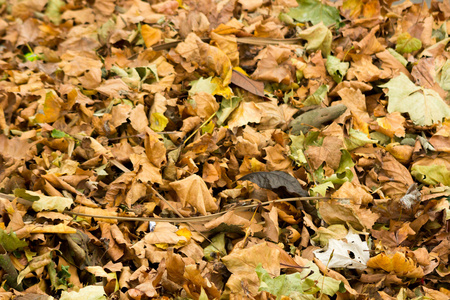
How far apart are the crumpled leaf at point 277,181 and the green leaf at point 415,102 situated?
0.66 metres

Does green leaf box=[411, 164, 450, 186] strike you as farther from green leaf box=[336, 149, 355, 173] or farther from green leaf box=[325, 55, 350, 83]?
green leaf box=[325, 55, 350, 83]

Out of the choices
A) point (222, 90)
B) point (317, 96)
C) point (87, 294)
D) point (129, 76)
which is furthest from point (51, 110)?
point (317, 96)

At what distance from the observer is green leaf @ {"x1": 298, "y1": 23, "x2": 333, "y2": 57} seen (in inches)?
89.5

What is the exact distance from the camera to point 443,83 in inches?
83.7

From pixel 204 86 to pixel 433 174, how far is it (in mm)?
1101

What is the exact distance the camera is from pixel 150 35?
231cm

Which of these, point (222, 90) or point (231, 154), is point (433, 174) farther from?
point (222, 90)

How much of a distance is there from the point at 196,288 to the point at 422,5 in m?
2.18

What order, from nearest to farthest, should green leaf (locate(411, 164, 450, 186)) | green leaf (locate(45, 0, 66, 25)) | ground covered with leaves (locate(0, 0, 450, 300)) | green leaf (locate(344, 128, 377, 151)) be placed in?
ground covered with leaves (locate(0, 0, 450, 300)), green leaf (locate(411, 164, 450, 186)), green leaf (locate(344, 128, 377, 151)), green leaf (locate(45, 0, 66, 25))

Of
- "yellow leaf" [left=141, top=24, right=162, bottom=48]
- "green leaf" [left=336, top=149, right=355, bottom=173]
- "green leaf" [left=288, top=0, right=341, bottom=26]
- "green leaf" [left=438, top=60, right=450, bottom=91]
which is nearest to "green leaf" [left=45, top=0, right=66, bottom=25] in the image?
"yellow leaf" [left=141, top=24, right=162, bottom=48]

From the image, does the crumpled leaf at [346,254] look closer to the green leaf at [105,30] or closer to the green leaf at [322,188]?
the green leaf at [322,188]

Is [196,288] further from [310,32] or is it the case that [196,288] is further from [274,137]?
[310,32]

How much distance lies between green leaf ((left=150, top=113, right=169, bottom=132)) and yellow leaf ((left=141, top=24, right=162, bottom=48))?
0.56 m

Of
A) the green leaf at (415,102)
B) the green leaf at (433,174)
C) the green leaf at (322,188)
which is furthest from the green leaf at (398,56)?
the green leaf at (322,188)
